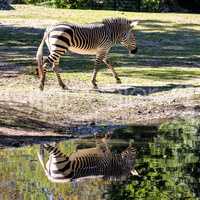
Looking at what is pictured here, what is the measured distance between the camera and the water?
1214 cm

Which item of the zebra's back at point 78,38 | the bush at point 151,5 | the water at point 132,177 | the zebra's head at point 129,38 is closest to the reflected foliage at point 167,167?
the water at point 132,177

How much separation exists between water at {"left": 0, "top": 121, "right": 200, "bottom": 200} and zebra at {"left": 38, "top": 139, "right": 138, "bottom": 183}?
6.8 inches

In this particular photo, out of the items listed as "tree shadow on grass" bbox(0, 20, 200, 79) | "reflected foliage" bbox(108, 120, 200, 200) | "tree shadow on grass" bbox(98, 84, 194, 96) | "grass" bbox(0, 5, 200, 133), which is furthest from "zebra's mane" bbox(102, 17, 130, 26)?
"reflected foliage" bbox(108, 120, 200, 200)

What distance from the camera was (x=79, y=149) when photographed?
1580 centimetres

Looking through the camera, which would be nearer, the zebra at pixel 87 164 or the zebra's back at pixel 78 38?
the zebra at pixel 87 164

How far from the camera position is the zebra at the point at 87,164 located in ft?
45.0

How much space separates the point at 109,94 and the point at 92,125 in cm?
345

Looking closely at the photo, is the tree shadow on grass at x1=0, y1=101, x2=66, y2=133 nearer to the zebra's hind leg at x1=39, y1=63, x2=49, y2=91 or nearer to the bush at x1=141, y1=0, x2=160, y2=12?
the zebra's hind leg at x1=39, y1=63, x2=49, y2=91

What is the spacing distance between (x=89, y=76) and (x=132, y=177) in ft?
Result: 36.5

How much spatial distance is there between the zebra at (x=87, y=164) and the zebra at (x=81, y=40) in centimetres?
650

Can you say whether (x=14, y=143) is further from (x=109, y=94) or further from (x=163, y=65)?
(x=163, y=65)

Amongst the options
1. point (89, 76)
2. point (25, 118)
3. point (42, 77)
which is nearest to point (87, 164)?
point (25, 118)

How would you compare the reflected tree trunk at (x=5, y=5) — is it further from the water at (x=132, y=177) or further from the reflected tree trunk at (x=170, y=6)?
the water at (x=132, y=177)

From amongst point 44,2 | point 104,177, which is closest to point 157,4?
point 44,2
